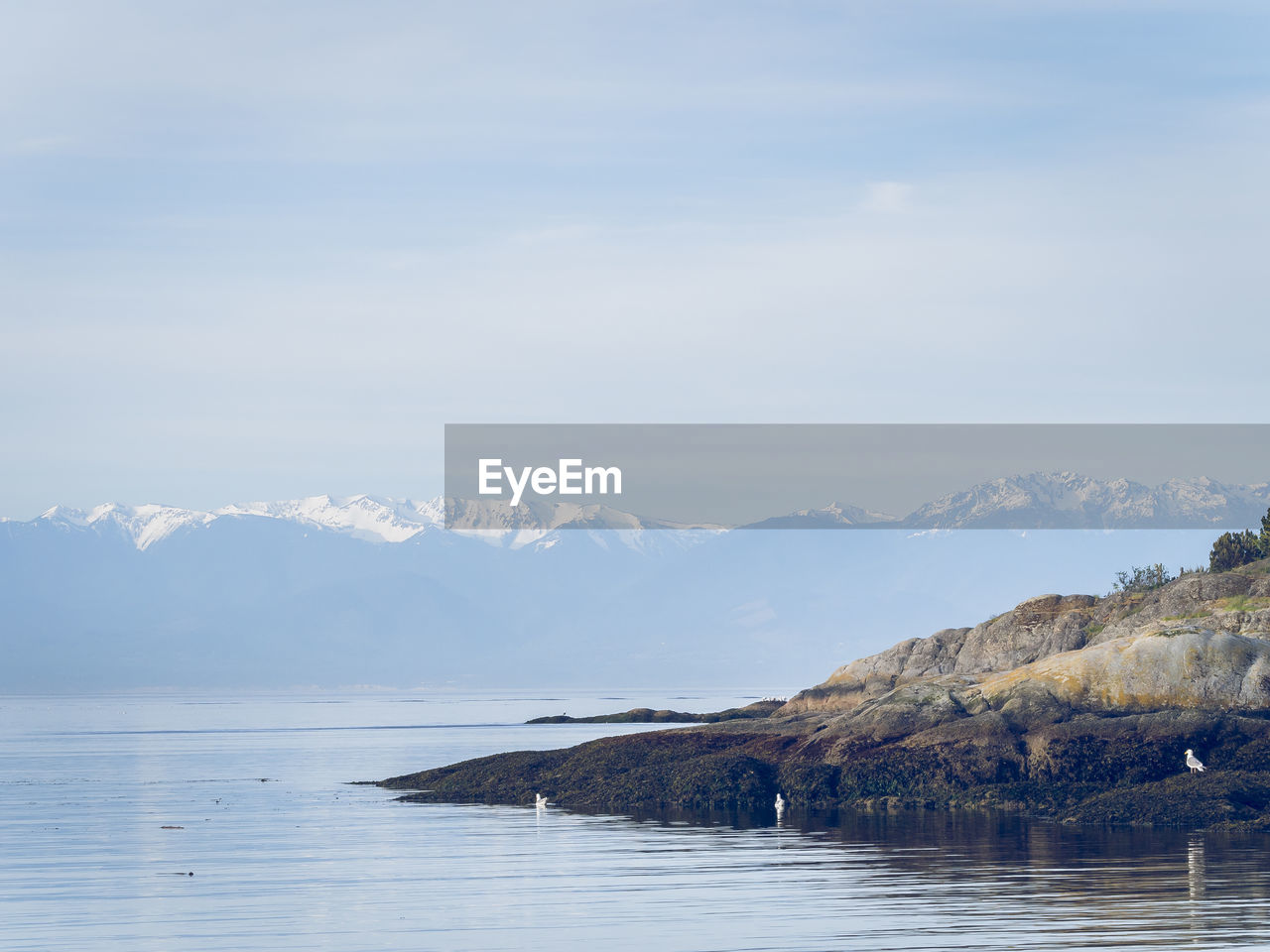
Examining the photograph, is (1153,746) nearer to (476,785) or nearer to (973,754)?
(973,754)

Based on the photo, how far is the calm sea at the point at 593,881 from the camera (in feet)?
110

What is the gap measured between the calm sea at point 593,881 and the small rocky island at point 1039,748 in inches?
123

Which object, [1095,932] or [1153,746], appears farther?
[1153,746]

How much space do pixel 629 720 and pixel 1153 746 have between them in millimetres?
112886

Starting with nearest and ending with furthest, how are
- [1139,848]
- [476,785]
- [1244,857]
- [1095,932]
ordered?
[1095,932] < [1244,857] < [1139,848] < [476,785]

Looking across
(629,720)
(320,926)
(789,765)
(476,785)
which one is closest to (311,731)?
(629,720)

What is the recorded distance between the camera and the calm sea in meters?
33.4

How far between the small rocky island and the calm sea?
10.2 feet

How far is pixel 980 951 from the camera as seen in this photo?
30109 millimetres

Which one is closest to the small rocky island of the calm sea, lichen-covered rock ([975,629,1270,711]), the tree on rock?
lichen-covered rock ([975,629,1270,711])

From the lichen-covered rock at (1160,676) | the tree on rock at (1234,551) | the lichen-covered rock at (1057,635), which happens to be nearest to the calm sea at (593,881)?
the lichen-covered rock at (1160,676)

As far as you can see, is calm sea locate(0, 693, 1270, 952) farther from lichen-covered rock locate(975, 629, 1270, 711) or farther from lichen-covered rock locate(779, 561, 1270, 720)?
lichen-covered rock locate(779, 561, 1270, 720)

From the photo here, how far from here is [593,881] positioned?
41.8 meters

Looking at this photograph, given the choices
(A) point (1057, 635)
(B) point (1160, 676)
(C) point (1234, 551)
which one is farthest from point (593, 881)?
(C) point (1234, 551)
